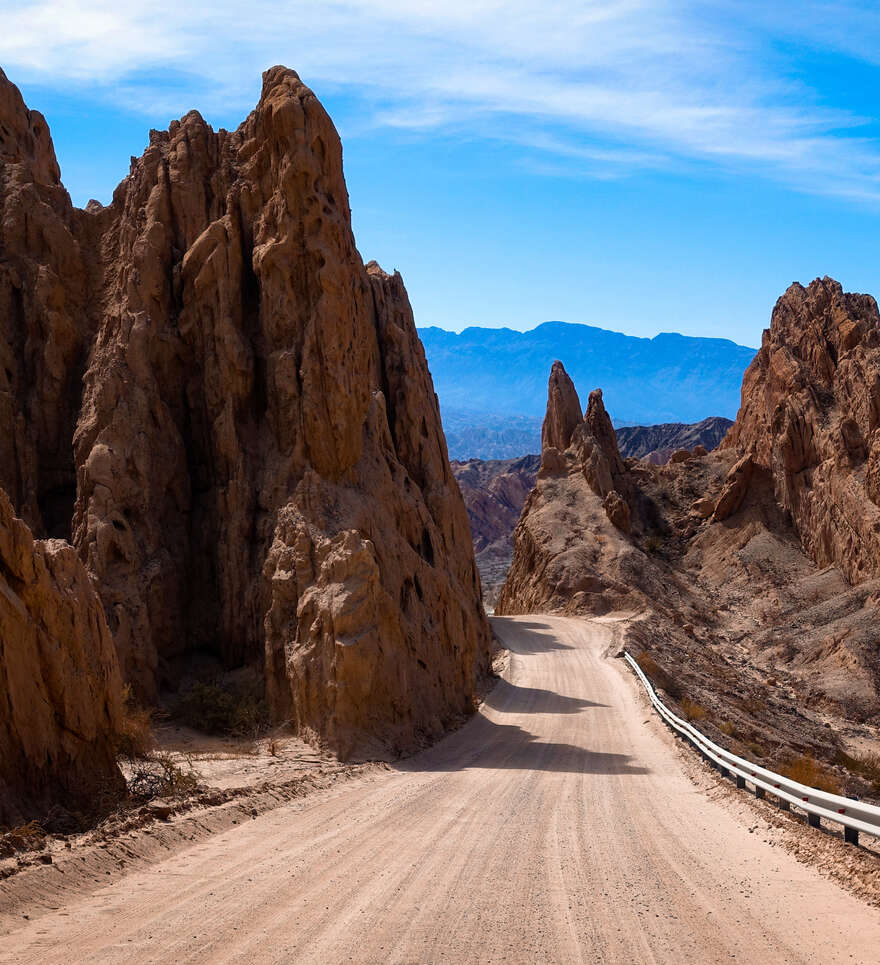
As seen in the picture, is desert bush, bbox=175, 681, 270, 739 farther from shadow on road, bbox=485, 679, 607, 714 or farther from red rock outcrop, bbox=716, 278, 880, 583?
red rock outcrop, bbox=716, 278, 880, 583

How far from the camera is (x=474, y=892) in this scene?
386 inches

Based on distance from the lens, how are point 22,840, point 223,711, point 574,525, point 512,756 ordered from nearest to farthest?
point 22,840
point 223,711
point 512,756
point 574,525

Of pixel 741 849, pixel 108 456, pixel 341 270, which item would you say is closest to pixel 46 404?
pixel 108 456

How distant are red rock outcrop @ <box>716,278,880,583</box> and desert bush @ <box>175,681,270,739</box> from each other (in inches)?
Result: 1852

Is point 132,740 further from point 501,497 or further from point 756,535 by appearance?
point 501,497

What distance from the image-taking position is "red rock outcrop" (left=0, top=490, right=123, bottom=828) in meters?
12.0

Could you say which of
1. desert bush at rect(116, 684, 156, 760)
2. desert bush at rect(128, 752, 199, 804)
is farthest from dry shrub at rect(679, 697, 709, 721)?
desert bush at rect(128, 752, 199, 804)

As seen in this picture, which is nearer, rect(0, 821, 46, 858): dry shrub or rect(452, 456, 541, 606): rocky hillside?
rect(0, 821, 46, 858): dry shrub

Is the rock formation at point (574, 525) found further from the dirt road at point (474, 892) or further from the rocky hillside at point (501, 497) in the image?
the rocky hillside at point (501, 497)

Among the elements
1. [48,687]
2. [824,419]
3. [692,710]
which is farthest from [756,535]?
[48,687]

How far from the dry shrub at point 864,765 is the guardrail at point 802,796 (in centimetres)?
1147

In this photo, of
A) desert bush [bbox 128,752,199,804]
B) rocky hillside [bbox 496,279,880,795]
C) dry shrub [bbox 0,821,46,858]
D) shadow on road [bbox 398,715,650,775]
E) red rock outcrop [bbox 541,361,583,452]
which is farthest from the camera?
red rock outcrop [bbox 541,361,583,452]

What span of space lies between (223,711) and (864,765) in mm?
22562

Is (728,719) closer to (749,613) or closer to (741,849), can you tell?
(741,849)
